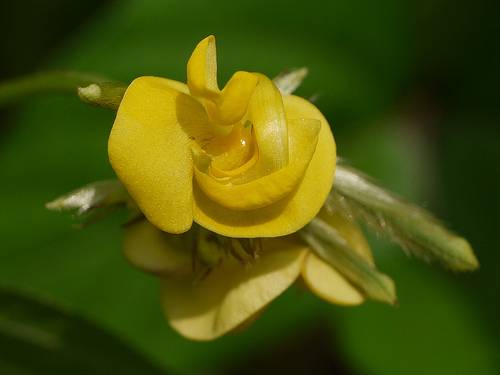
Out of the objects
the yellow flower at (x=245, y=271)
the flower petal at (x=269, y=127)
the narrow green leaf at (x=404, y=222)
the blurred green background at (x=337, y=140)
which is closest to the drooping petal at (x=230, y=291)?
the yellow flower at (x=245, y=271)

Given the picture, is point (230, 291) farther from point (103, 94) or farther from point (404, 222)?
point (103, 94)

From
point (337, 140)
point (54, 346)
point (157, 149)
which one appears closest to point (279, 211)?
point (157, 149)

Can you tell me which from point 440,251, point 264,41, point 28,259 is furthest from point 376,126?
point 440,251

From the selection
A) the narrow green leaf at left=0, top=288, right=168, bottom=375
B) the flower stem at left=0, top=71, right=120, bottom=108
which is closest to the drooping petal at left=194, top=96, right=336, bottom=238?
the flower stem at left=0, top=71, right=120, bottom=108

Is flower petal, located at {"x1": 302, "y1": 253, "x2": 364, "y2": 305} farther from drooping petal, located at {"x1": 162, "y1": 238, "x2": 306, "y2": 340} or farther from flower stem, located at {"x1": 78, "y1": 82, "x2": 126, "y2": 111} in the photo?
flower stem, located at {"x1": 78, "y1": 82, "x2": 126, "y2": 111}

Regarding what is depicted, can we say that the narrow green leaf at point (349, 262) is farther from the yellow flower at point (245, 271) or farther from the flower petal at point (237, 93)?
the flower petal at point (237, 93)
